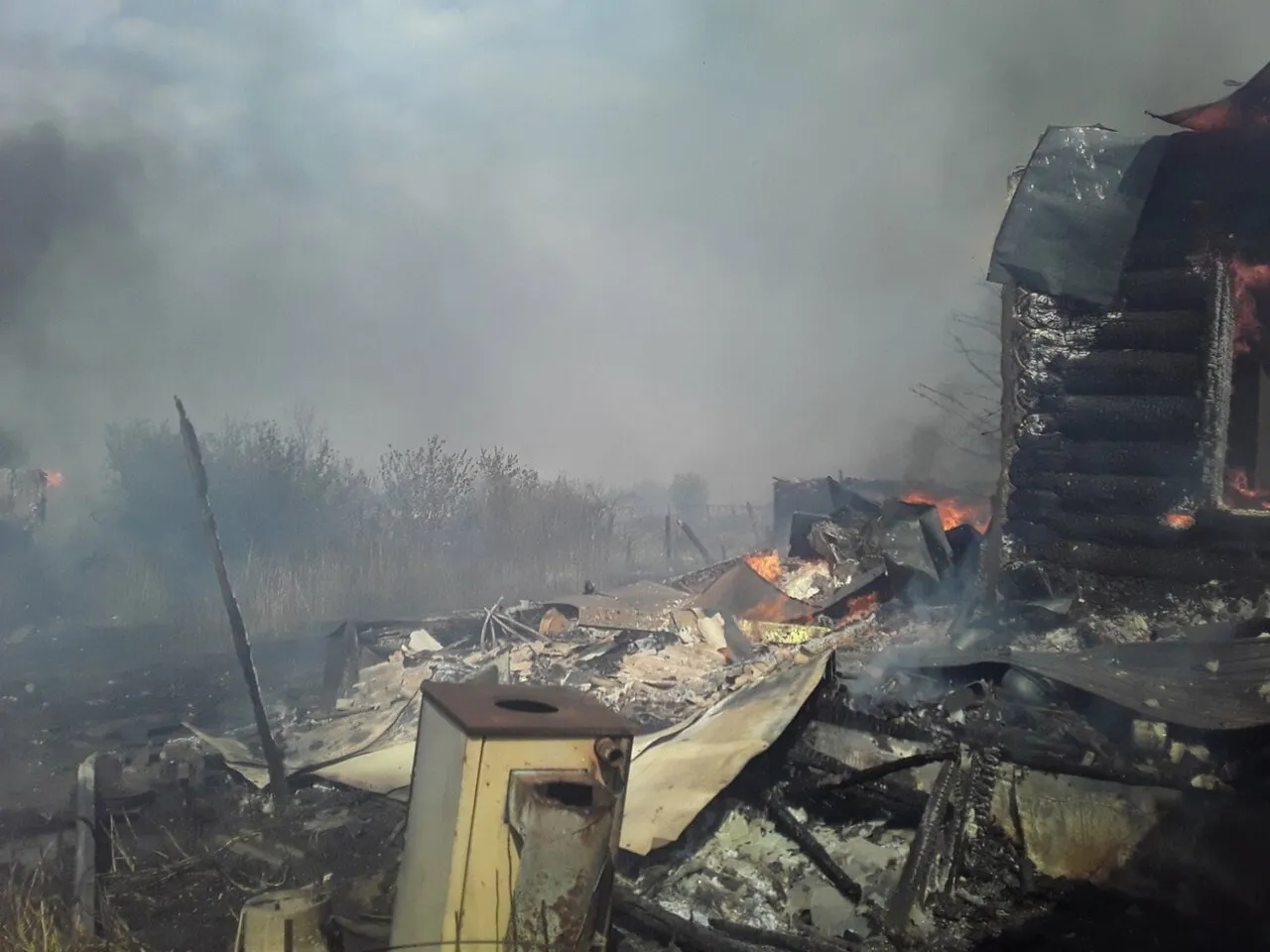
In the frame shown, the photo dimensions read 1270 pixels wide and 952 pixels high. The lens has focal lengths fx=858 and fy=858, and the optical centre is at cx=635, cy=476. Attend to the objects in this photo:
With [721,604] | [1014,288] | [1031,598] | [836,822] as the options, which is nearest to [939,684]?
[836,822]

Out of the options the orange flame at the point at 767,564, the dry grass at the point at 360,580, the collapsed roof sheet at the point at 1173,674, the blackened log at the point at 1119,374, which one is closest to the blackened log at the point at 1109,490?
the blackened log at the point at 1119,374

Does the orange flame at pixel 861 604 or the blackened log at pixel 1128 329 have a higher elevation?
the blackened log at pixel 1128 329

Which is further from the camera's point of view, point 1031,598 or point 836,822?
point 1031,598

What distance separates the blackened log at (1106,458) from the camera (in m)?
6.40

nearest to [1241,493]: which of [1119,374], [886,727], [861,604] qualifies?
[1119,374]

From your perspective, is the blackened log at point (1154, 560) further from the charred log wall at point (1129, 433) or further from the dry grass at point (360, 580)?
the dry grass at point (360, 580)

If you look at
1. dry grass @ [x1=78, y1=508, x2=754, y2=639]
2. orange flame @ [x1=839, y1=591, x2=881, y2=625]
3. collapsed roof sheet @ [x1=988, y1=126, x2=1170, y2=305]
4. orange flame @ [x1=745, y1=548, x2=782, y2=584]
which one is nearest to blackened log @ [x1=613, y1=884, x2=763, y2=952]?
orange flame @ [x1=839, y1=591, x2=881, y2=625]

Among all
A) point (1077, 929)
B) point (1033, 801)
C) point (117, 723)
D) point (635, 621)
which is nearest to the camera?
point (1077, 929)

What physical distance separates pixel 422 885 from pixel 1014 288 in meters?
6.55

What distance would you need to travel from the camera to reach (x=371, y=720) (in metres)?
7.80

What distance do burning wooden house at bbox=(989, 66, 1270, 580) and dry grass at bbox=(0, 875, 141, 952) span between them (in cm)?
658

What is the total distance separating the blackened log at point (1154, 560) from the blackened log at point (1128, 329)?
1.54 metres

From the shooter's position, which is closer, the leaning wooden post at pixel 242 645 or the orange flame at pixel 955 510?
the leaning wooden post at pixel 242 645

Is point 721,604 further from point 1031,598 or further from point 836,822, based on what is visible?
point 836,822
